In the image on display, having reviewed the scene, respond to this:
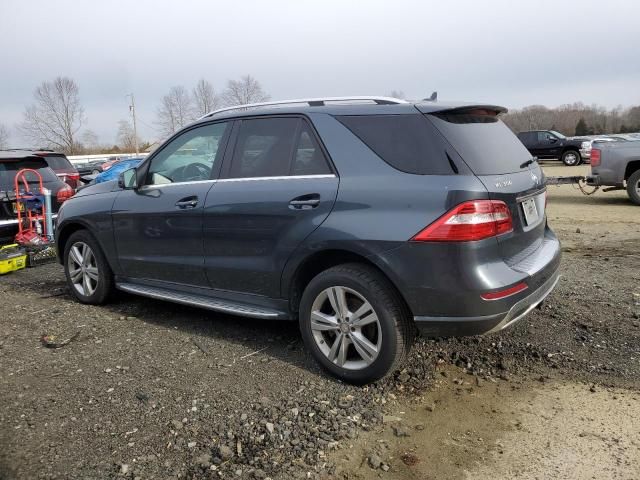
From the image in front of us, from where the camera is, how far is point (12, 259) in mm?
6742

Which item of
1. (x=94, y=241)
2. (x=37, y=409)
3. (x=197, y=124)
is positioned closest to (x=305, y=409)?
(x=37, y=409)

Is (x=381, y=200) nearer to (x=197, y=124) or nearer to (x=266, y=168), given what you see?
(x=266, y=168)

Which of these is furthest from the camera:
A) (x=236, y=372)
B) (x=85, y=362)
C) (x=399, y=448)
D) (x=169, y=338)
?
(x=169, y=338)

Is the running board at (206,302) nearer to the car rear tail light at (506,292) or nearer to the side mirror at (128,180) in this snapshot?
the side mirror at (128,180)

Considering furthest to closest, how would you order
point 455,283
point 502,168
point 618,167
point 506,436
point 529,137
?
1. point 529,137
2. point 618,167
3. point 502,168
4. point 455,283
5. point 506,436

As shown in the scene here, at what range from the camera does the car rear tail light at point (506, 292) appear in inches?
121

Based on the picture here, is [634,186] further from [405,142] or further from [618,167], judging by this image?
[405,142]

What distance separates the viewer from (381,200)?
328 centimetres

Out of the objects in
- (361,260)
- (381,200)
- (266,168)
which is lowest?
(361,260)

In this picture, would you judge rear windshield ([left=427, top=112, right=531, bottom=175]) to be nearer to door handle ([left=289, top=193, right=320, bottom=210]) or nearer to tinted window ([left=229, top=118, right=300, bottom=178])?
door handle ([left=289, top=193, right=320, bottom=210])

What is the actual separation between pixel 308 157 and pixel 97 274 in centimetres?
270

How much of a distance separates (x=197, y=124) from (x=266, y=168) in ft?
3.07

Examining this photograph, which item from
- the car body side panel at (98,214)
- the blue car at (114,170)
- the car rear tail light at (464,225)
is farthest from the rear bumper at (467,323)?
the blue car at (114,170)

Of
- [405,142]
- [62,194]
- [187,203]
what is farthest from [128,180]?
[62,194]
